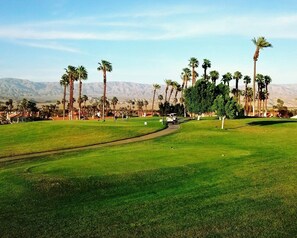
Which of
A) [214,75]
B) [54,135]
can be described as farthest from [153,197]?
[214,75]

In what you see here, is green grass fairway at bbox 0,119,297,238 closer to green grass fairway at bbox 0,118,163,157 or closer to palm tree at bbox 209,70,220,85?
green grass fairway at bbox 0,118,163,157

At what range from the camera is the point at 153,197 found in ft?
76.4

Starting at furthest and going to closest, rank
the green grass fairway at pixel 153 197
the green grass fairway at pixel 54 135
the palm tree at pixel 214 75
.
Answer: the palm tree at pixel 214 75 < the green grass fairway at pixel 54 135 < the green grass fairway at pixel 153 197

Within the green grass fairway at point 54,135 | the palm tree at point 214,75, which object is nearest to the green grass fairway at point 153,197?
the green grass fairway at point 54,135

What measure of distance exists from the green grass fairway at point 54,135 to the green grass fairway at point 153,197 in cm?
2497

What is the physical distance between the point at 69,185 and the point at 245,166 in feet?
50.6

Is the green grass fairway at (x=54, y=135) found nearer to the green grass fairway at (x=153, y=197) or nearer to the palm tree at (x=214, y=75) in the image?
the green grass fairway at (x=153, y=197)

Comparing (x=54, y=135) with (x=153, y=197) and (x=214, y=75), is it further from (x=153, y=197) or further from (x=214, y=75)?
(x=214, y=75)

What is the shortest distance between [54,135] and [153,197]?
49.4m

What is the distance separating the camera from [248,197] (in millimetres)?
23250

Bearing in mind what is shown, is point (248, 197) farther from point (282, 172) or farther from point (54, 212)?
point (54, 212)

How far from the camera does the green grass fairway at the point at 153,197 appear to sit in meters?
18.1

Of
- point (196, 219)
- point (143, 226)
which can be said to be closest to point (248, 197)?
point (196, 219)

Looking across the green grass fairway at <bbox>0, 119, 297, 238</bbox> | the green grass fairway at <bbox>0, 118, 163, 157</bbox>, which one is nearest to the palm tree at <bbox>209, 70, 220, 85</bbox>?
the green grass fairway at <bbox>0, 118, 163, 157</bbox>
